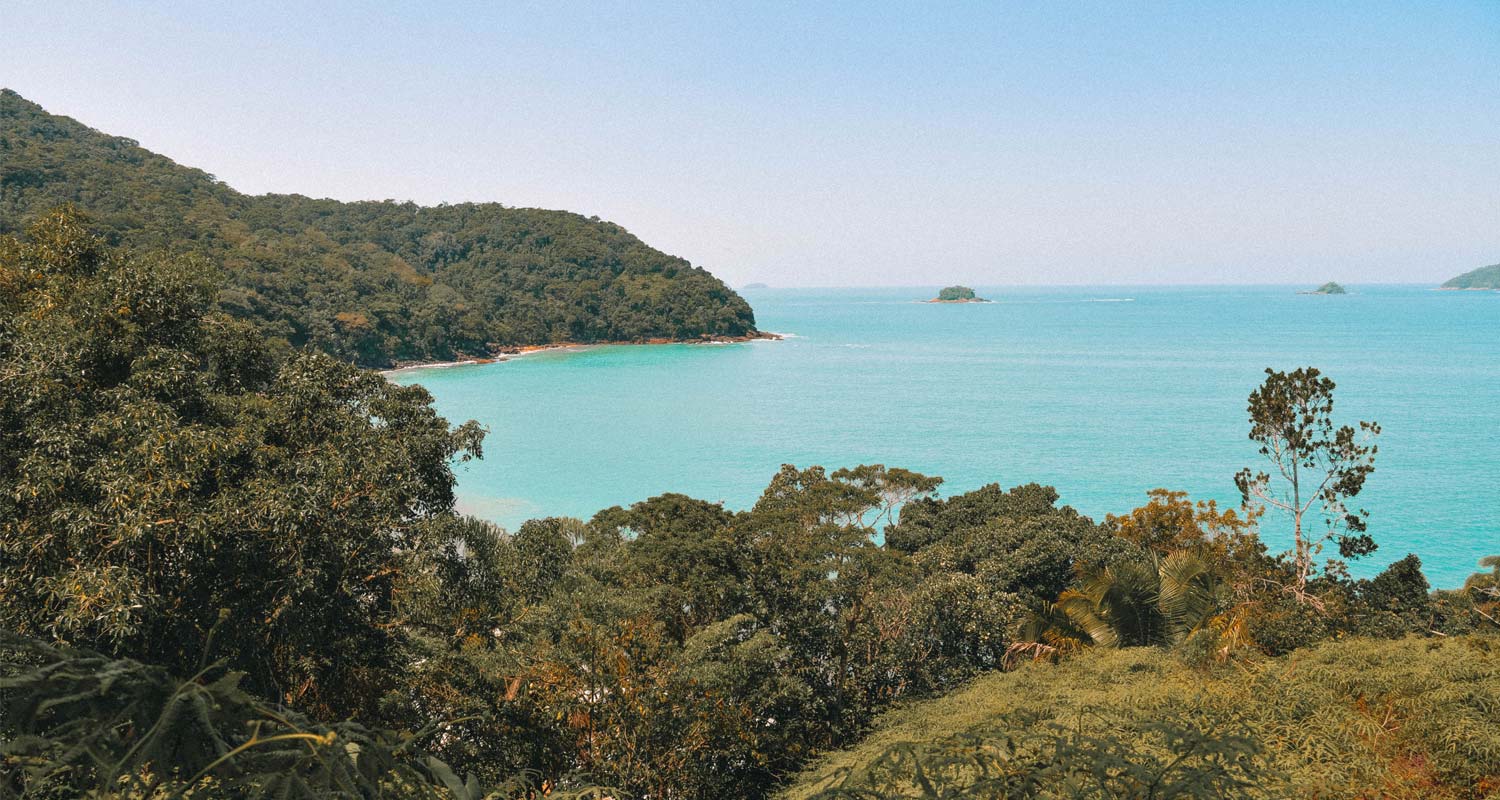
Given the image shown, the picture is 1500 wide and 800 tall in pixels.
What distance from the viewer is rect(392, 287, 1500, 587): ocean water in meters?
27.4

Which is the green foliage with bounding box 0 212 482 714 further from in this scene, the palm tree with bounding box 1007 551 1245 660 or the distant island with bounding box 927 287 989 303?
the distant island with bounding box 927 287 989 303

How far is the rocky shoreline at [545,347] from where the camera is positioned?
60.9 metres

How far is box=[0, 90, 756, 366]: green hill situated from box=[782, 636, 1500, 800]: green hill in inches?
1614

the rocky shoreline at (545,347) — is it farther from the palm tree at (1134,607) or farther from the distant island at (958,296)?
the distant island at (958,296)

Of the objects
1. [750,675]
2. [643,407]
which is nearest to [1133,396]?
[643,407]

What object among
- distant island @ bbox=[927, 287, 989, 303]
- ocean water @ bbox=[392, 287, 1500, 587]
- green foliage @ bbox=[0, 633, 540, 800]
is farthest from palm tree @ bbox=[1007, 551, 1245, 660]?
distant island @ bbox=[927, 287, 989, 303]

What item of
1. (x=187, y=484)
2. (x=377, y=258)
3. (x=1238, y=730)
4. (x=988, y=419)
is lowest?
(x=988, y=419)

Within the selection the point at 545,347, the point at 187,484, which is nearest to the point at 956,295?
the point at 545,347

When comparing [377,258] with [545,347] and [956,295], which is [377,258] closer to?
[545,347]

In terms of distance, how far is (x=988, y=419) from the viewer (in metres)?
39.7

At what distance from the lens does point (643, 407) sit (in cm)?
4584

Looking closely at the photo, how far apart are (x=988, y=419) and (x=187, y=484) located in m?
37.3

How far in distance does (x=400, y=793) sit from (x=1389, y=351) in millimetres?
78548

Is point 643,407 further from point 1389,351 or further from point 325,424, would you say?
point 1389,351
